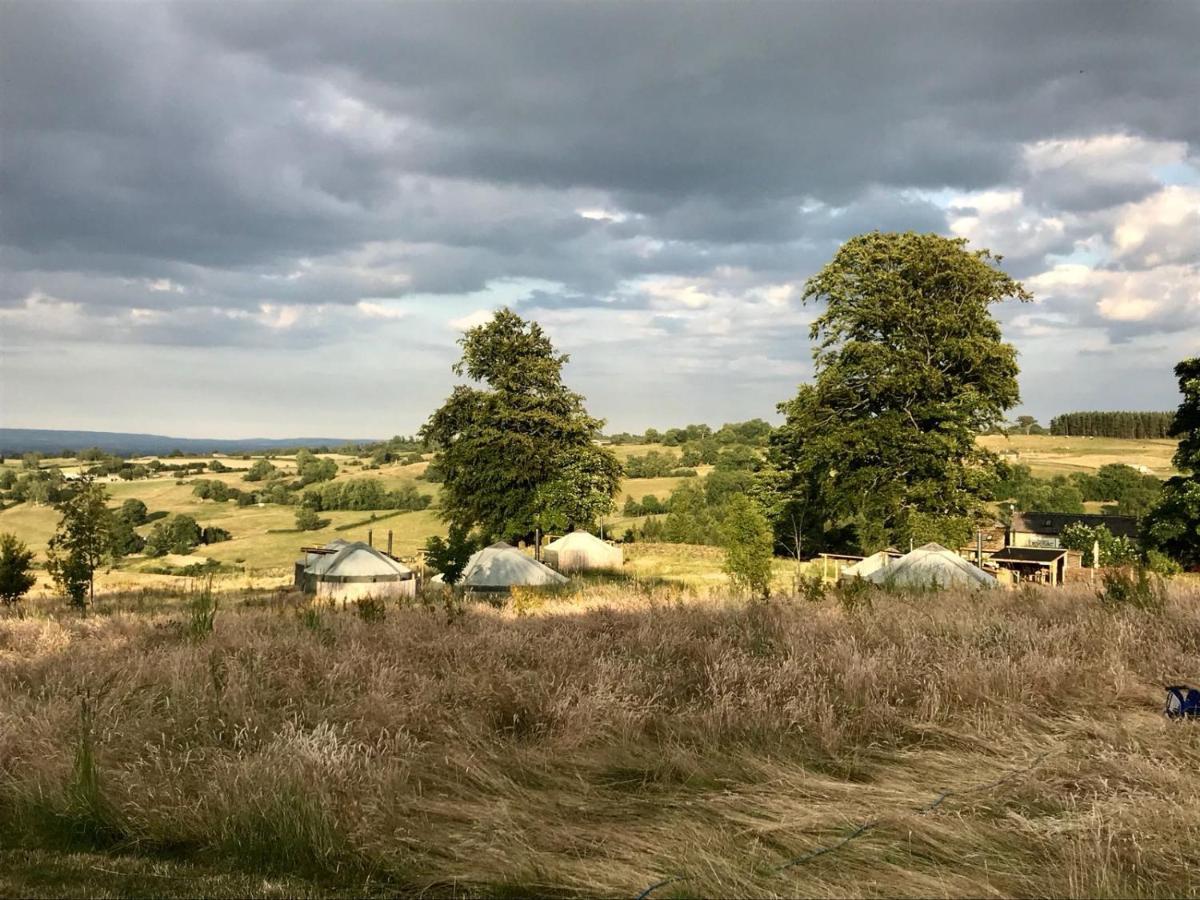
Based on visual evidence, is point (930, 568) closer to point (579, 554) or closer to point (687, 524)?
point (579, 554)

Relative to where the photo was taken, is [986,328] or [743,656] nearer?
[743,656]

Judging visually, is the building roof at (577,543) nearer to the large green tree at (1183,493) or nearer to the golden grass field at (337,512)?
the golden grass field at (337,512)

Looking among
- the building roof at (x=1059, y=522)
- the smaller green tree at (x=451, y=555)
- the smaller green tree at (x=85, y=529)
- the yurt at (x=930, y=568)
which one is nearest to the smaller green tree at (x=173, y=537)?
the smaller green tree at (x=85, y=529)

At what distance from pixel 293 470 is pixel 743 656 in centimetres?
13579

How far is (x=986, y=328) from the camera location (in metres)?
35.5

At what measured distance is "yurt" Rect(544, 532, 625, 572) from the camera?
44250 millimetres

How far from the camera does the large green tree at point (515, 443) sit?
140 ft

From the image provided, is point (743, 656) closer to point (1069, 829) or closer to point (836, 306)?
point (1069, 829)

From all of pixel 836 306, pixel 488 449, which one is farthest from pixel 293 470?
pixel 836 306

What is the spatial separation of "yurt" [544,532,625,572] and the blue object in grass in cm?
3915

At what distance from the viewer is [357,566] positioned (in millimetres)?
30469

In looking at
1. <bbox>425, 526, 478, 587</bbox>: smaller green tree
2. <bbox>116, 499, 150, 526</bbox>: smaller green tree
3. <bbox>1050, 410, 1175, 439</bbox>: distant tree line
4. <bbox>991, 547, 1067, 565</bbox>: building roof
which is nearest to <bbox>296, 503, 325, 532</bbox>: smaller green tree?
<bbox>116, 499, 150, 526</bbox>: smaller green tree

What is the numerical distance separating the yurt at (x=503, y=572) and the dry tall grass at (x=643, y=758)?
67.1 ft

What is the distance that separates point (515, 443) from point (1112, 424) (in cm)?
13404
